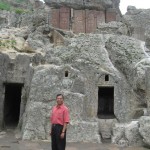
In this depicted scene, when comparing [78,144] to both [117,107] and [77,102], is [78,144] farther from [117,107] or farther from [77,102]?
→ [117,107]

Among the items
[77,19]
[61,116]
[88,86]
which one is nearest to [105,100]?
[88,86]

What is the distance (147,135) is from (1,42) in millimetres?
8631

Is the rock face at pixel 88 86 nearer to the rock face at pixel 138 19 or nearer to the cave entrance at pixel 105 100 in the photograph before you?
the cave entrance at pixel 105 100

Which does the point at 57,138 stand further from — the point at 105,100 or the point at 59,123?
the point at 105,100

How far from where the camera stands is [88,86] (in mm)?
11820

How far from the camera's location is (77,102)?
11.1 meters

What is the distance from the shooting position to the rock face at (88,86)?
35.7 feet

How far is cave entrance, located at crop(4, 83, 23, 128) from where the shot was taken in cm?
1457

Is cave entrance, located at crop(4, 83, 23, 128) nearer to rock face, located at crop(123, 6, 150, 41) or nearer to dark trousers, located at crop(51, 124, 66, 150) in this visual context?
dark trousers, located at crop(51, 124, 66, 150)

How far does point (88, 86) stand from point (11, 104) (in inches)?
221

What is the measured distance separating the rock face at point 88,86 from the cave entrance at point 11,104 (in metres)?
0.22

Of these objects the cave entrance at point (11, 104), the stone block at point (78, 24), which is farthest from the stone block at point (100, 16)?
the cave entrance at point (11, 104)

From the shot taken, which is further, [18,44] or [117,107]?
[18,44]

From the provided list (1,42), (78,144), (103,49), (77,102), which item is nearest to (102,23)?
(103,49)
